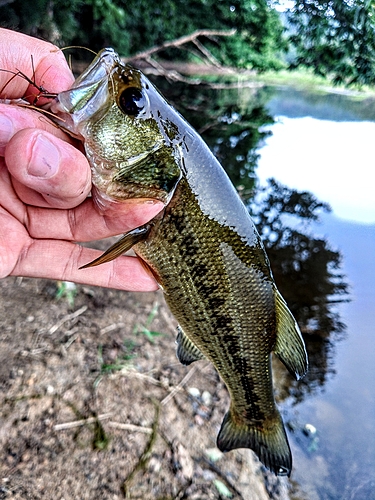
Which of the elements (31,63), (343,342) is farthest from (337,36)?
(31,63)

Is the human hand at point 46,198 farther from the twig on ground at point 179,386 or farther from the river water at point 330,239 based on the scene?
the river water at point 330,239

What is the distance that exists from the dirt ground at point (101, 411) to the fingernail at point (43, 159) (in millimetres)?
2013

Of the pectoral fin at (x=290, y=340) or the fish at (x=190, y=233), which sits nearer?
the fish at (x=190, y=233)

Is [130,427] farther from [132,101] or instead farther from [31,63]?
[31,63]

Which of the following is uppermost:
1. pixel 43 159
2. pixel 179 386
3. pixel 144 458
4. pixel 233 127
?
pixel 233 127

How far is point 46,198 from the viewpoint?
1.94 m

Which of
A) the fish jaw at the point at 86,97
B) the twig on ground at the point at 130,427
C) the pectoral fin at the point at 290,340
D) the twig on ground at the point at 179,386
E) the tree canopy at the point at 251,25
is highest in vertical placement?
the tree canopy at the point at 251,25

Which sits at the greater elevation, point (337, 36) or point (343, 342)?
point (337, 36)

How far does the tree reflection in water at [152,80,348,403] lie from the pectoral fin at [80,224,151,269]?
3.14 metres

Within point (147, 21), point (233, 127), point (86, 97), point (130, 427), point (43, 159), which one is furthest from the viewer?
point (233, 127)

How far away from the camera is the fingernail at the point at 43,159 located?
1.50m

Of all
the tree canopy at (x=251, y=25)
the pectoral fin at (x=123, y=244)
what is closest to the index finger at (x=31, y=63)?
the pectoral fin at (x=123, y=244)

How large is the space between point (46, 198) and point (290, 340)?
141 centimetres

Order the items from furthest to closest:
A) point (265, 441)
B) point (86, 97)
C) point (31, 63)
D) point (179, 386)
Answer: point (179, 386)
point (265, 441)
point (31, 63)
point (86, 97)
